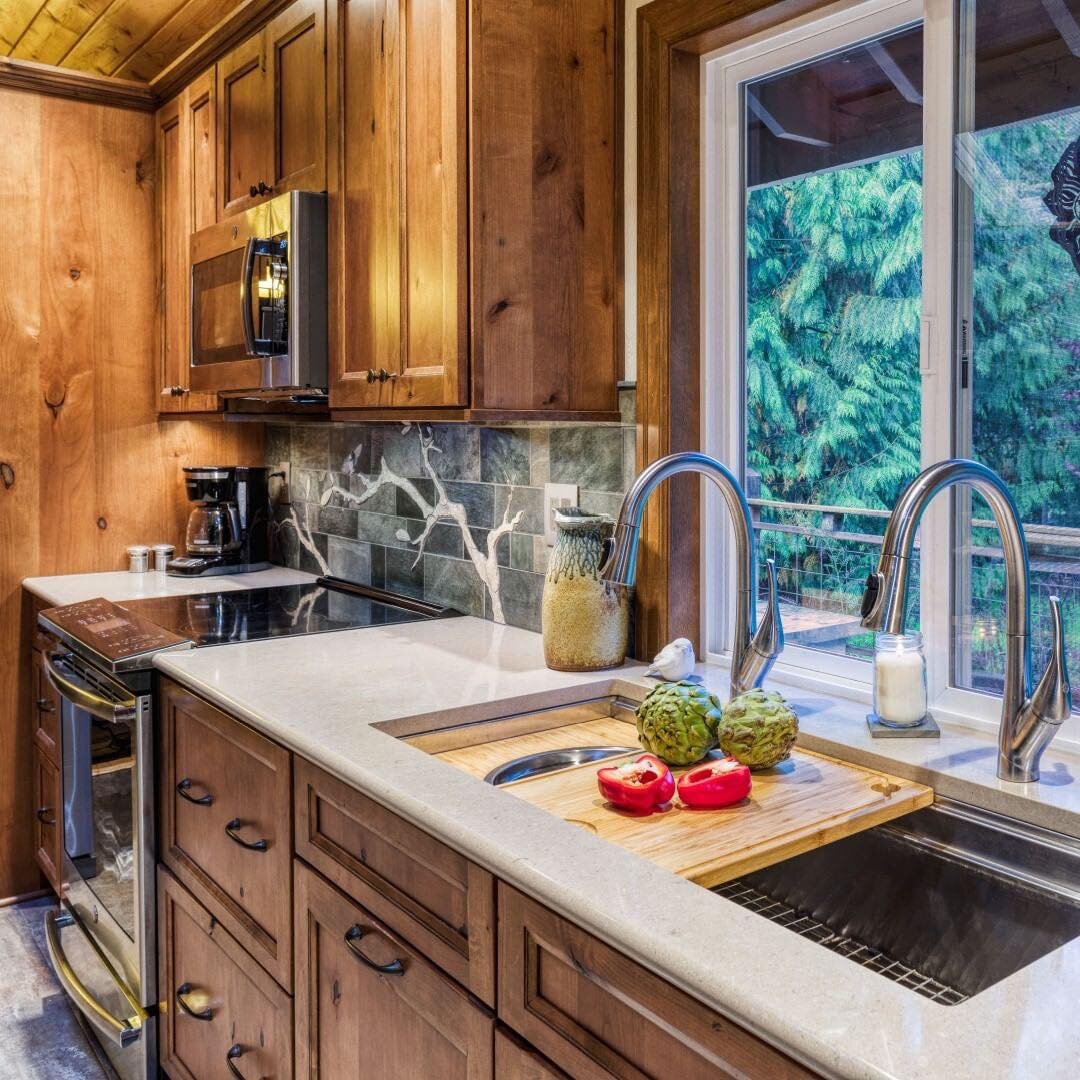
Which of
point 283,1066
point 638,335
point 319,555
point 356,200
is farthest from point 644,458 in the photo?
point 319,555

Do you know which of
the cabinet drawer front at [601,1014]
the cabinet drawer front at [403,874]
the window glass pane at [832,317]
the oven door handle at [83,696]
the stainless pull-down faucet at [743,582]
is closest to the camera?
the cabinet drawer front at [601,1014]

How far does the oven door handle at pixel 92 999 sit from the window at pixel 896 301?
1387 millimetres

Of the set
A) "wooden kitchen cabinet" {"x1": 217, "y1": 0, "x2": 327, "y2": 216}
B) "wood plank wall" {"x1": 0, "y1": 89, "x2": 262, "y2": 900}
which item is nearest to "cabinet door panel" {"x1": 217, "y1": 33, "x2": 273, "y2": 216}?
"wooden kitchen cabinet" {"x1": 217, "y1": 0, "x2": 327, "y2": 216}

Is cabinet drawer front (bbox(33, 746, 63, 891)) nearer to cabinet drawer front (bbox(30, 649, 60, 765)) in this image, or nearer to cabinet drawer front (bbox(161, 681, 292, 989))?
cabinet drawer front (bbox(30, 649, 60, 765))

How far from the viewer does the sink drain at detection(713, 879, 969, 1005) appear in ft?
3.88

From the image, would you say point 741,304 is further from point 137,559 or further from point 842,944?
point 137,559

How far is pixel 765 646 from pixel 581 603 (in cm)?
37

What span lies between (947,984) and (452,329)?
1236 mm

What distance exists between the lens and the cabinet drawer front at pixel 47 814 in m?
2.74

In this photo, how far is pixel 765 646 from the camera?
157 cm

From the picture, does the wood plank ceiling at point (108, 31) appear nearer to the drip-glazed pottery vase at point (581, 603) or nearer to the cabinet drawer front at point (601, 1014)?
the drip-glazed pottery vase at point (581, 603)

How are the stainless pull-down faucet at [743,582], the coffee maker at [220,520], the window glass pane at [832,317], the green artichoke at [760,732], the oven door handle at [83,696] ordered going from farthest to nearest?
1. the coffee maker at [220,520]
2. the oven door handle at [83,696]
3. the window glass pane at [832,317]
4. the stainless pull-down faucet at [743,582]
5. the green artichoke at [760,732]

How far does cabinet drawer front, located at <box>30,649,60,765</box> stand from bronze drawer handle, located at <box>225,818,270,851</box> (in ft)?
3.52

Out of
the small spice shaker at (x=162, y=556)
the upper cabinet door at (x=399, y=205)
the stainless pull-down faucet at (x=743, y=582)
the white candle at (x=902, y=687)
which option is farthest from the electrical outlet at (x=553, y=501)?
the small spice shaker at (x=162, y=556)
